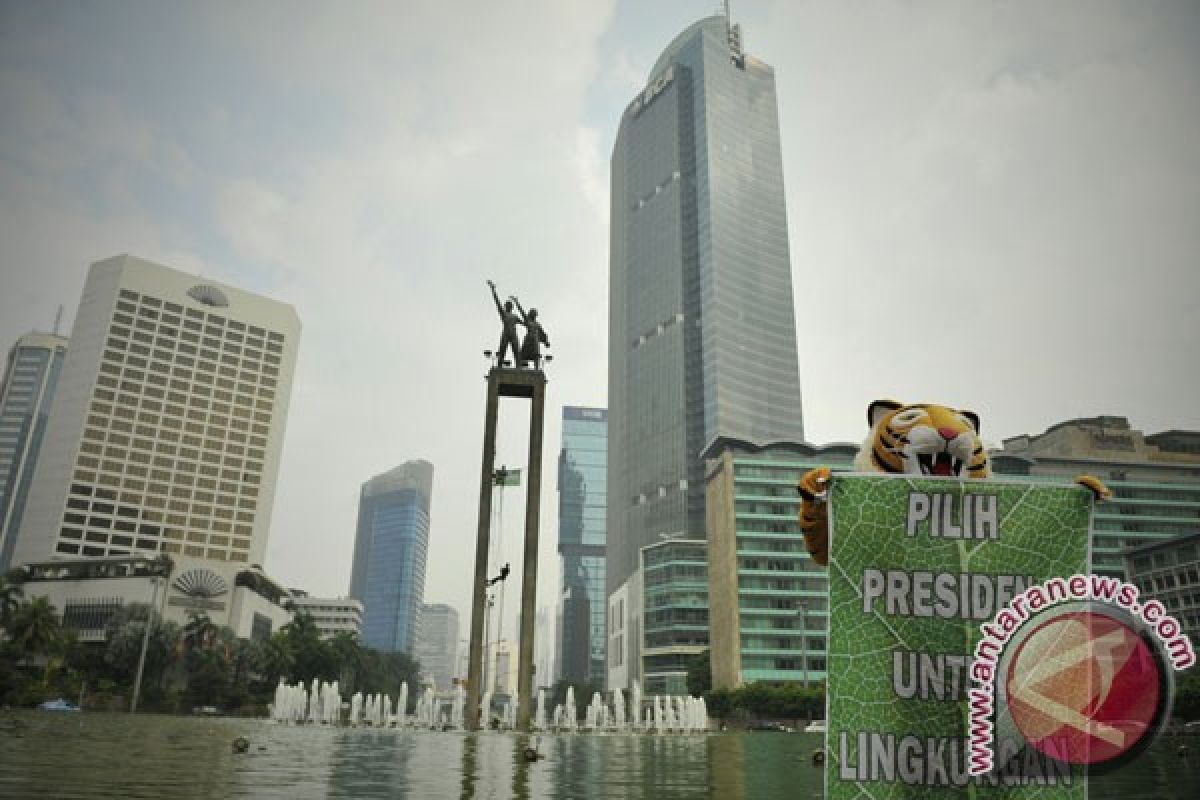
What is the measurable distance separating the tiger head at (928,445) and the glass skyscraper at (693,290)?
374 ft

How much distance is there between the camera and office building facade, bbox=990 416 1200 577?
90.4 m

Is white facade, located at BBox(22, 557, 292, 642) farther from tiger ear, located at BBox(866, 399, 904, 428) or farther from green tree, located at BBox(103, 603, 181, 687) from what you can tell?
tiger ear, located at BBox(866, 399, 904, 428)

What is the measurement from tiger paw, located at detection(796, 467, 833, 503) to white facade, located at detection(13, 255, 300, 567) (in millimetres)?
116213

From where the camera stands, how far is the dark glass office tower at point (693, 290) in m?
129

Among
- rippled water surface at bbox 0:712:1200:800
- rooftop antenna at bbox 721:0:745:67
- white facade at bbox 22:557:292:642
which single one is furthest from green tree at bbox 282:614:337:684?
rooftop antenna at bbox 721:0:745:67

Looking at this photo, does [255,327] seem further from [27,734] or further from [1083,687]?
[1083,687]

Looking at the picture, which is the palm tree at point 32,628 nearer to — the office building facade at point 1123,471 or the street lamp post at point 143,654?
the street lamp post at point 143,654

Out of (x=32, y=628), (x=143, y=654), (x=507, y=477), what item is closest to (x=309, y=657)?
(x=143, y=654)

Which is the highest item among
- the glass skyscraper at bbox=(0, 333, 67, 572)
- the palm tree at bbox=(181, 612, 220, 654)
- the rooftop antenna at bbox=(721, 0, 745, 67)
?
the rooftop antenna at bbox=(721, 0, 745, 67)

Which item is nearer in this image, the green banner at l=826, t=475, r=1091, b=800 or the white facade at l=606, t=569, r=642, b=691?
the green banner at l=826, t=475, r=1091, b=800

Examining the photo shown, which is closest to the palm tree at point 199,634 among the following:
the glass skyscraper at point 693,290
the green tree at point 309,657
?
the green tree at point 309,657

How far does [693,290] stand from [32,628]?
341 ft

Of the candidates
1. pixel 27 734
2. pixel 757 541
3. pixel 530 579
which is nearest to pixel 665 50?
pixel 757 541

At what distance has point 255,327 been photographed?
13625 cm
